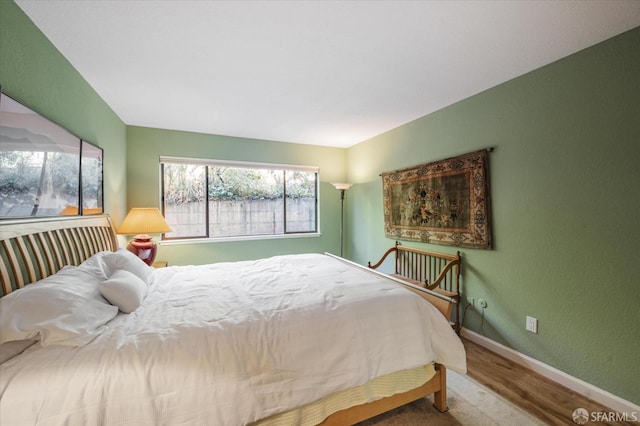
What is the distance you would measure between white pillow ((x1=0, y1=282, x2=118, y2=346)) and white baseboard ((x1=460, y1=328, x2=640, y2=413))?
312 centimetres

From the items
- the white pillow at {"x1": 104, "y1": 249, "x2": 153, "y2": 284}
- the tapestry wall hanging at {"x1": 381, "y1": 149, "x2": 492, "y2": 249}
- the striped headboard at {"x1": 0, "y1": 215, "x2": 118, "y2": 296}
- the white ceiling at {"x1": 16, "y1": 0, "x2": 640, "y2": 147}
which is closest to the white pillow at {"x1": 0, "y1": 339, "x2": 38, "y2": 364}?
the striped headboard at {"x1": 0, "y1": 215, "x2": 118, "y2": 296}

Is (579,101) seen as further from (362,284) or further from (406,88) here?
(362,284)

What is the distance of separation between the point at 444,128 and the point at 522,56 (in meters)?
1.01

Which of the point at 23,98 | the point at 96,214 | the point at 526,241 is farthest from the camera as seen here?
the point at 96,214

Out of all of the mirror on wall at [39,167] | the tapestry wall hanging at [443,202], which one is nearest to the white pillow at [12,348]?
the mirror on wall at [39,167]

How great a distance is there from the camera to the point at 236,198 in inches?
164

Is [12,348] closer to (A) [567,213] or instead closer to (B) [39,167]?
(B) [39,167]

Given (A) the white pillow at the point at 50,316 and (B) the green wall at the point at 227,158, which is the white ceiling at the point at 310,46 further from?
(A) the white pillow at the point at 50,316

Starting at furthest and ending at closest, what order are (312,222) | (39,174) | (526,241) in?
(312,222), (526,241), (39,174)

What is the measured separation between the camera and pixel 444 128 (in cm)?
298

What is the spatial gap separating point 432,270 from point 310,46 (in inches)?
106

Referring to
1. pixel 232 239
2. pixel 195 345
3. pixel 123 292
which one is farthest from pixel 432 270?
pixel 123 292

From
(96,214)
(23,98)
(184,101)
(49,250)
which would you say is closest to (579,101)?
(184,101)

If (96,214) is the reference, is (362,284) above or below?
below
